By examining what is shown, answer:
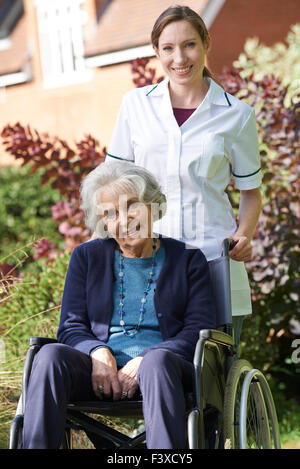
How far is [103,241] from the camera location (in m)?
3.26

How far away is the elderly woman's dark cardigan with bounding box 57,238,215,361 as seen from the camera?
10.0 ft

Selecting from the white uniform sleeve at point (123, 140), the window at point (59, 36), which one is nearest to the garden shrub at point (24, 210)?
the window at point (59, 36)

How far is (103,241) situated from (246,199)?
66 cm

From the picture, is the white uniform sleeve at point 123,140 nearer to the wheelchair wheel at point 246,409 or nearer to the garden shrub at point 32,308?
the wheelchair wheel at point 246,409

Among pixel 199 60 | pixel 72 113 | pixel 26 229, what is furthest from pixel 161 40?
pixel 72 113

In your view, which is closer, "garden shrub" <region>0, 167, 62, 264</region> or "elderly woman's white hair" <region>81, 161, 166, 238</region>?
"elderly woman's white hair" <region>81, 161, 166, 238</region>

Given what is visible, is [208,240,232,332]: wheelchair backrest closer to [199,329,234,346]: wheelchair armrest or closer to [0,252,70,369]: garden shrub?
[199,329,234,346]: wheelchair armrest

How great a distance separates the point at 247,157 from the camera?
339 cm

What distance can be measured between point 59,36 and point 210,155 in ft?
38.0

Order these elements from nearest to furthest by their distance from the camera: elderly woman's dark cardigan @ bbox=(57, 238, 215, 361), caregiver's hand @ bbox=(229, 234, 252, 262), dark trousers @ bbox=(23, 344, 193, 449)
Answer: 1. dark trousers @ bbox=(23, 344, 193, 449)
2. elderly woman's dark cardigan @ bbox=(57, 238, 215, 361)
3. caregiver's hand @ bbox=(229, 234, 252, 262)

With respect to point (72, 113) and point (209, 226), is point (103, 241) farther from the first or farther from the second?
point (72, 113)

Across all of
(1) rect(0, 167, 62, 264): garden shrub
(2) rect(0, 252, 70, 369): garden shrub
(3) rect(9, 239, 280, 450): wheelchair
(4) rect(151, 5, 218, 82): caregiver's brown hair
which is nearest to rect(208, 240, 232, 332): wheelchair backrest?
(3) rect(9, 239, 280, 450): wheelchair

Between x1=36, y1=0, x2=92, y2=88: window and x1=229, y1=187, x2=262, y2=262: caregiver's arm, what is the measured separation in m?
10.7

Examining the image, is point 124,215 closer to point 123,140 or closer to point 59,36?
point 123,140
